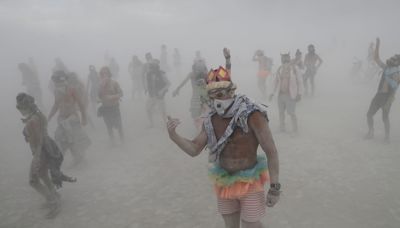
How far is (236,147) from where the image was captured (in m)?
3.40

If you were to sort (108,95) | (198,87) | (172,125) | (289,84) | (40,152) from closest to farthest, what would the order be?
(172,125)
(40,152)
(198,87)
(108,95)
(289,84)

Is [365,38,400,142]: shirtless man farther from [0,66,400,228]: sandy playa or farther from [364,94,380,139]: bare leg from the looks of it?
[0,66,400,228]: sandy playa

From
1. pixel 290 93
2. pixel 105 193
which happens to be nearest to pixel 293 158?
pixel 290 93

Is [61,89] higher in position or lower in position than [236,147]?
higher

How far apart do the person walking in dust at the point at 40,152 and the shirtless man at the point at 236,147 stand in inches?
117

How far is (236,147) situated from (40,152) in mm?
3540

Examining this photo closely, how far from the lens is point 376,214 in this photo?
16.3 ft

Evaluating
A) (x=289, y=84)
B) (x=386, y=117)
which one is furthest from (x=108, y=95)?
(x=386, y=117)

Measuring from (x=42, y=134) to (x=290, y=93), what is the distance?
229 inches

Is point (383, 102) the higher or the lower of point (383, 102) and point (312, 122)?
the higher

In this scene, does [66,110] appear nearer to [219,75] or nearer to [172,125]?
[172,125]

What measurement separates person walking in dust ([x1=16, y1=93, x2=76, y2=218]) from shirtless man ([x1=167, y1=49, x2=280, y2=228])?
297cm

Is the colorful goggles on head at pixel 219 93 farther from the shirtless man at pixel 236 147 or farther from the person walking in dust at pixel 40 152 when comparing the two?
the person walking in dust at pixel 40 152

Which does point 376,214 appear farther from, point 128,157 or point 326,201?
point 128,157
